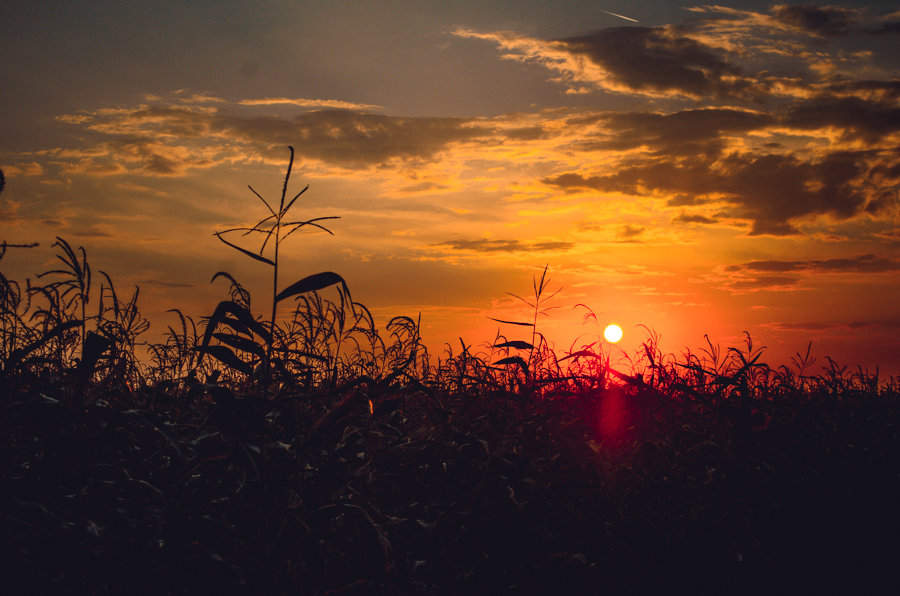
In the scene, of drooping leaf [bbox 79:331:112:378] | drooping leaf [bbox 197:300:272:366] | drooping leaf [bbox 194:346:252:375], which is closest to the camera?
drooping leaf [bbox 197:300:272:366]

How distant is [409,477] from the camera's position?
5.11m

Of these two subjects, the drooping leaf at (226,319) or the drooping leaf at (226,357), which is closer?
the drooping leaf at (226,319)

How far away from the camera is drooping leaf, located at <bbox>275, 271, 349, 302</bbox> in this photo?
134 inches

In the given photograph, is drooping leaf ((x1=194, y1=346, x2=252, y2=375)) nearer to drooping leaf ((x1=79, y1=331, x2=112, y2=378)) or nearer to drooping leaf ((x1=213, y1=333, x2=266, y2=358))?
drooping leaf ((x1=213, y1=333, x2=266, y2=358))

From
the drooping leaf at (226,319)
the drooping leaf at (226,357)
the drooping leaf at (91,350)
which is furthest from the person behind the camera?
the drooping leaf at (91,350)

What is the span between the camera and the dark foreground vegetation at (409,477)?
11.8ft

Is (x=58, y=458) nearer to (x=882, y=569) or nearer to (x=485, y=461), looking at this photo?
(x=485, y=461)

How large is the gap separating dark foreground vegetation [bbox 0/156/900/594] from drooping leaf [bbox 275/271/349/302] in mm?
11

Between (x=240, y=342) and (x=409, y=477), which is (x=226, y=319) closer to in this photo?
(x=240, y=342)

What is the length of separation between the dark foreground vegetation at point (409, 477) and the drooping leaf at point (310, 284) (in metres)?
0.01

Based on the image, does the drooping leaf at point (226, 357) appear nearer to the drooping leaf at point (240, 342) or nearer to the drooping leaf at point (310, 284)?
the drooping leaf at point (240, 342)

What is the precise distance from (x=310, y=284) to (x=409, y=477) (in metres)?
2.27

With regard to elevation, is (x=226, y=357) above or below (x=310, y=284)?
below

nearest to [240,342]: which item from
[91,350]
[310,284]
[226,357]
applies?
[226,357]
